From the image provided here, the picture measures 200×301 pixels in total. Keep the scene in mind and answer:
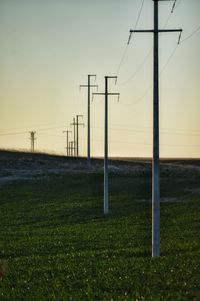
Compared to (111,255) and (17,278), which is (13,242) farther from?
(17,278)

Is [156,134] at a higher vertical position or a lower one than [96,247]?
higher

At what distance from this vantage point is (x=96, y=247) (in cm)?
2991

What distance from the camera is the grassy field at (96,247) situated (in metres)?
19.2

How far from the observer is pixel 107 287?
1936cm

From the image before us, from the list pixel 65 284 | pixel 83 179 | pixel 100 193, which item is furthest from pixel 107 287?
pixel 83 179

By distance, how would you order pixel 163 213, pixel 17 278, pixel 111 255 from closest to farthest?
1. pixel 17 278
2. pixel 111 255
3. pixel 163 213

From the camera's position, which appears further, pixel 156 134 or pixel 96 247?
pixel 96 247

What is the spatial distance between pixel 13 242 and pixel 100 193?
33.5m

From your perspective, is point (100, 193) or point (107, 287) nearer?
point (107, 287)

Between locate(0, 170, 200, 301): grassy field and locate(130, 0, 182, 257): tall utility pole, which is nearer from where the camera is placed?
locate(0, 170, 200, 301): grassy field

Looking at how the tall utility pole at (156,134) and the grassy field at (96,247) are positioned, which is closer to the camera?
the grassy field at (96,247)

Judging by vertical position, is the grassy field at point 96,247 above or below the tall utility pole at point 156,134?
below

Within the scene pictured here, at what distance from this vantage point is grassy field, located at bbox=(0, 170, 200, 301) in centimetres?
1916

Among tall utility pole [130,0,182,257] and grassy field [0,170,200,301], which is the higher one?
tall utility pole [130,0,182,257]
